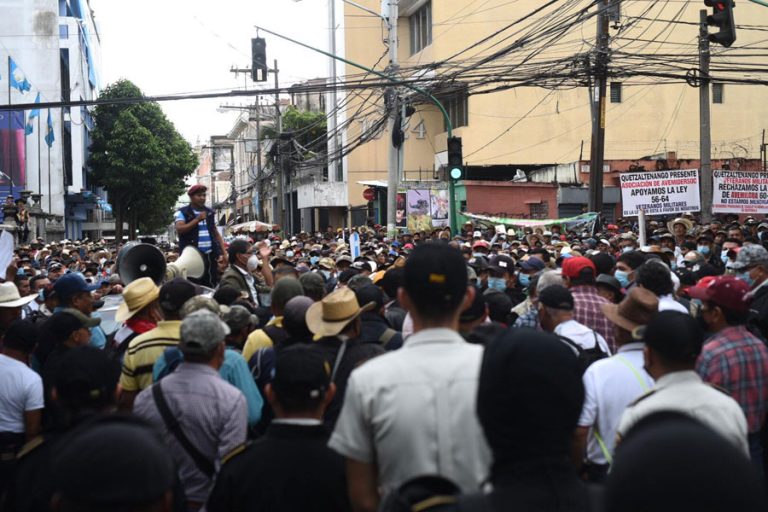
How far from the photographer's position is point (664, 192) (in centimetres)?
1736

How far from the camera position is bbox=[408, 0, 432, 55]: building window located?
41688 mm

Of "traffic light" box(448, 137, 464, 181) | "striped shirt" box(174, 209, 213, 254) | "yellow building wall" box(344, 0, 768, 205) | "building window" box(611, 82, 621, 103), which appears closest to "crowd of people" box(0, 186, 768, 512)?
"striped shirt" box(174, 209, 213, 254)

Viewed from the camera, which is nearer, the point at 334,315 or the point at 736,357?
the point at 736,357

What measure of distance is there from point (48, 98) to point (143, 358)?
151 feet

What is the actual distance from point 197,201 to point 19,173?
1461 inches

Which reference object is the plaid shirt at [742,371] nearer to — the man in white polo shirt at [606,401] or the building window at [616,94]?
the man in white polo shirt at [606,401]

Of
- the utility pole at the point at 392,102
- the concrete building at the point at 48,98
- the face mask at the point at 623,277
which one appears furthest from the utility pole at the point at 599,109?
the concrete building at the point at 48,98

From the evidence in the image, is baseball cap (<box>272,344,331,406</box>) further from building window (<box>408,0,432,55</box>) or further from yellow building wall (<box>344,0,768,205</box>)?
building window (<box>408,0,432,55</box>)

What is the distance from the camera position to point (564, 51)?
42.0 metres

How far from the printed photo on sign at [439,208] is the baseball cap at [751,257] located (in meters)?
20.4

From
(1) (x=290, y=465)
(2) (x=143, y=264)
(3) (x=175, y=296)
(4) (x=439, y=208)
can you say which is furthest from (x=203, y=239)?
(4) (x=439, y=208)

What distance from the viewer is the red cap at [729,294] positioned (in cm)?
502

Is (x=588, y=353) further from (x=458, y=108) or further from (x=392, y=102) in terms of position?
(x=458, y=108)

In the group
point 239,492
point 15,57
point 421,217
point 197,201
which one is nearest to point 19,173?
point 15,57
